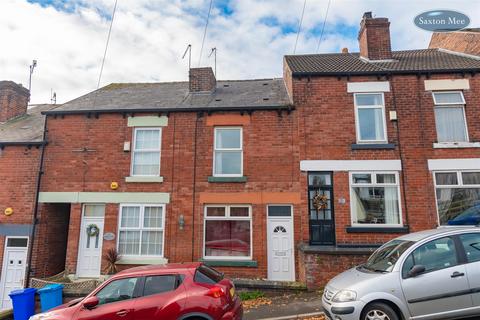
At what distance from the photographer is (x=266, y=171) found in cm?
1062

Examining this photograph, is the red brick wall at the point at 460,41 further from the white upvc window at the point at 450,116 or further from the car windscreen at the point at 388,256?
the car windscreen at the point at 388,256

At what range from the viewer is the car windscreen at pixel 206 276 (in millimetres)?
5398

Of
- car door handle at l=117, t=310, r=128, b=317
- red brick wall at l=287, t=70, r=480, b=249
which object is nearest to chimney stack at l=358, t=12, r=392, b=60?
red brick wall at l=287, t=70, r=480, b=249

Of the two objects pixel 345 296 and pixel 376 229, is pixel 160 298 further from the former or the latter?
pixel 376 229

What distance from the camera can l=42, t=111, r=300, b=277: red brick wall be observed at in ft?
34.2

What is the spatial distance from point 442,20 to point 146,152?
13.2 metres

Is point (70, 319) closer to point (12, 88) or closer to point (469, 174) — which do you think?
point (469, 174)

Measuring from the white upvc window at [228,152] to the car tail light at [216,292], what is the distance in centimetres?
571

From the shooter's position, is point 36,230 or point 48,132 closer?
point 36,230

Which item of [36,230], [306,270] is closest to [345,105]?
[306,270]

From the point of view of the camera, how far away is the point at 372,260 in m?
5.97

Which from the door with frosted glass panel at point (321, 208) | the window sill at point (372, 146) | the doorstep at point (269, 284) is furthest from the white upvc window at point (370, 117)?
the doorstep at point (269, 284)

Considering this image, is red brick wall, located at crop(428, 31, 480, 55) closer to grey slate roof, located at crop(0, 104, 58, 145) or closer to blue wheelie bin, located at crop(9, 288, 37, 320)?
grey slate roof, located at crop(0, 104, 58, 145)

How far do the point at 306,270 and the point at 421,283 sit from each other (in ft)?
13.8
